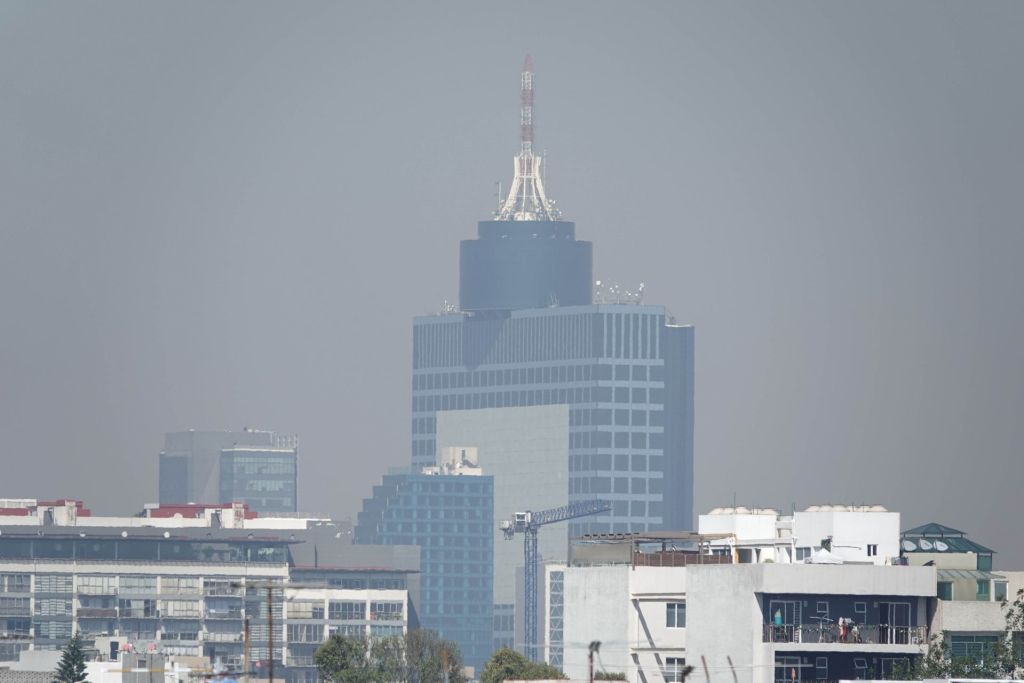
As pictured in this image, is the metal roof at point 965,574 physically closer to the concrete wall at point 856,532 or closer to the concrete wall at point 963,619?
the concrete wall at point 856,532

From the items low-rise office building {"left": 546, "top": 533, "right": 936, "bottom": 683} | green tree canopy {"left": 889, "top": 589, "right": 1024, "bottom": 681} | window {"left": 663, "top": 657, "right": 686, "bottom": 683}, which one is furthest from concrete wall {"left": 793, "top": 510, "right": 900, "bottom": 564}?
green tree canopy {"left": 889, "top": 589, "right": 1024, "bottom": 681}

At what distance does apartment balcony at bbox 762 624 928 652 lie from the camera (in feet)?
535

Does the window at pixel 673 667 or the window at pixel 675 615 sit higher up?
the window at pixel 675 615

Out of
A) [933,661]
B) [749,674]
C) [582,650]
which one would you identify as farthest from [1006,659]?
[582,650]

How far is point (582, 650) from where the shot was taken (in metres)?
190

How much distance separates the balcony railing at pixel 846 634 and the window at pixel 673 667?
30.8 feet

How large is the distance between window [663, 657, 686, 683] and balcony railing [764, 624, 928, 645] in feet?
30.8

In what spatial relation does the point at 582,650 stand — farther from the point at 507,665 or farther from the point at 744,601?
the point at 744,601

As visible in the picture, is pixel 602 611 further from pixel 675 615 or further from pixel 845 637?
pixel 845 637

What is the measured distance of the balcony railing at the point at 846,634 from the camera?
164 m

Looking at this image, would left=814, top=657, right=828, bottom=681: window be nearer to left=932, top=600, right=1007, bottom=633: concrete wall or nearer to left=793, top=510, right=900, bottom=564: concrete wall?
left=932, top=600, right=1007, bottom=633: concrete wall

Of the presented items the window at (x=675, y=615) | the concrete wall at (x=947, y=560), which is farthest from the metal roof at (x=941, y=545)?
the window at (x=675, y=615)

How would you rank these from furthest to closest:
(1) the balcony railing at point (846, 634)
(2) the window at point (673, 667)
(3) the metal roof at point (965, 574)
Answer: (3) the metal roof at point (965, 574) < (2) the window at point (673, 667) < (1) the balcony railing at point (846, 634)

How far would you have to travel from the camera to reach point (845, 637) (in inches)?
6462
